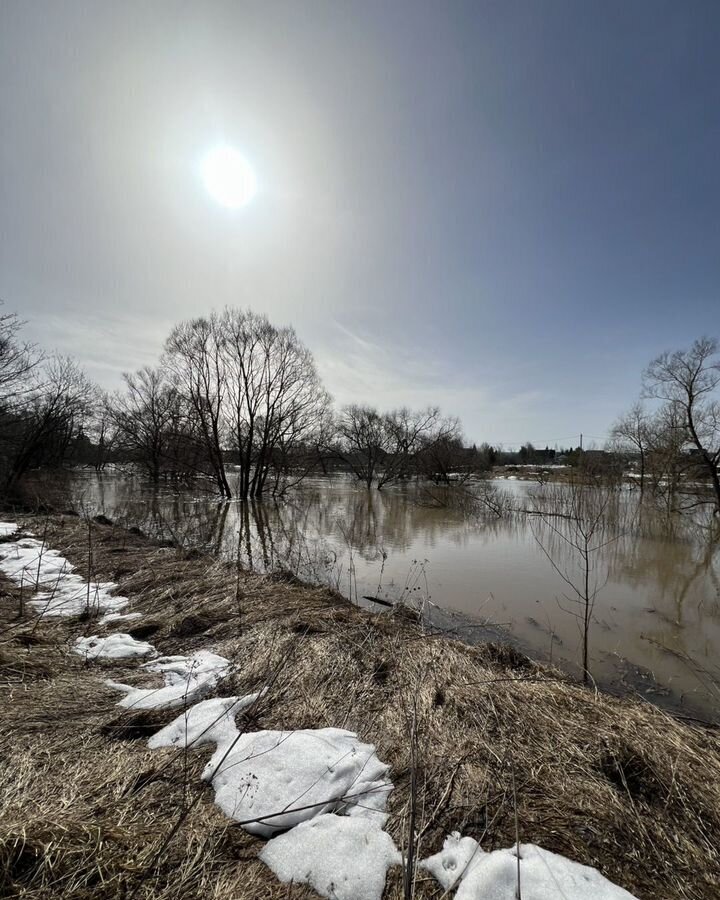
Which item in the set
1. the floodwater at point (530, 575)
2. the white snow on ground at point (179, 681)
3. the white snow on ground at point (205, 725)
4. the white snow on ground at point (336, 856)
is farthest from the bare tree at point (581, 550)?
the white snow on ground at point (179, 681)

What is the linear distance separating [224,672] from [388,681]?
1.53m

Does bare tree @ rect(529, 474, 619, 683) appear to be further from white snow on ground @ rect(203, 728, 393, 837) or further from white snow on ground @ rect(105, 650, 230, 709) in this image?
white snow on ground @ rect(105, 650, 230, 709)

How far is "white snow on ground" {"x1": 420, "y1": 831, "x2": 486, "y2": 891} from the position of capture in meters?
1.69

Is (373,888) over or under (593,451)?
under

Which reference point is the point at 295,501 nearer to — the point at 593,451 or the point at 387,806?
the point at 387,806

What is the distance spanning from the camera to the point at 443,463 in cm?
3962

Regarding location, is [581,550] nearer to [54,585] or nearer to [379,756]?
[379,756]

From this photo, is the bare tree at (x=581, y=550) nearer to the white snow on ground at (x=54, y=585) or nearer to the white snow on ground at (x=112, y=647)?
the white snow on ground at (x=112, y=647)

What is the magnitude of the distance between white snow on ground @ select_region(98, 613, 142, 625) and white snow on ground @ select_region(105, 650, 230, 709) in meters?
1.37

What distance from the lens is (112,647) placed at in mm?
3955

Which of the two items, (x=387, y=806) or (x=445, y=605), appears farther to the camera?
(x=445, y=605)

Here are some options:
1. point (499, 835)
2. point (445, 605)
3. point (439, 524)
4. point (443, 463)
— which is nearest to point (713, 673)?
point (445, 605)

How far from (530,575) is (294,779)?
25.5 feet

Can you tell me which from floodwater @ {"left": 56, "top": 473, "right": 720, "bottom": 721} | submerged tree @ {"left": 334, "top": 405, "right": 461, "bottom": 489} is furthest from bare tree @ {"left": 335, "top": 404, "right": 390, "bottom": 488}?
floodwater @ {"left": 56, "top": 473, "right": 720, "bottom": 721}
